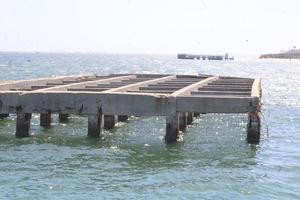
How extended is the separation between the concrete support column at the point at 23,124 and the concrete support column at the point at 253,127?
8.24 metres

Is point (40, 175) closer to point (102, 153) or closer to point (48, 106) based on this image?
point (102, 153)

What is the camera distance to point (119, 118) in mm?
29734

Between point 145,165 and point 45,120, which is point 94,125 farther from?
point 45,120

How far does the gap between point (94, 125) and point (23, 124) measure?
105 inches

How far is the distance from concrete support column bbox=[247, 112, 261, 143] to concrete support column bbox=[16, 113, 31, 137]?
27.0 ft

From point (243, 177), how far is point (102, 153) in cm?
517

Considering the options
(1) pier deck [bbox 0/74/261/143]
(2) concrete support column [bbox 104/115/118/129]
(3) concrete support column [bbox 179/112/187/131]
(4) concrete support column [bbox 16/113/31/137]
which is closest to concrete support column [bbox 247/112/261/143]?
(1) pier deck [bbox 0/74/261/143]

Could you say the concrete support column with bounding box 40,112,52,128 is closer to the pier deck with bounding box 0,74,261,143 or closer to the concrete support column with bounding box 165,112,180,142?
the pier deck with bounding box 0,74,261,143

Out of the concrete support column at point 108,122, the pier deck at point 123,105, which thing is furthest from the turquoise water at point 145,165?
the pier deck at point 123,105

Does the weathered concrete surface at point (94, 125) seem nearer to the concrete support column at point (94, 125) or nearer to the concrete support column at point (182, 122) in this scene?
the concrete support column at point (94, 125)

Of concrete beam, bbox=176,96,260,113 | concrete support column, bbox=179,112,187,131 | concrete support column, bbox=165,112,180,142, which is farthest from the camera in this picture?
concrete support column, bbox=179,112,187,131

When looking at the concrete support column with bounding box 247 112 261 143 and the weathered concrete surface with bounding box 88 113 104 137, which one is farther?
the weathered concrete surface with bounding box 88 113 104 137

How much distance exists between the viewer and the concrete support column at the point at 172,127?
20.9m

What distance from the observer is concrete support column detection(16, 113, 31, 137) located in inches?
858
